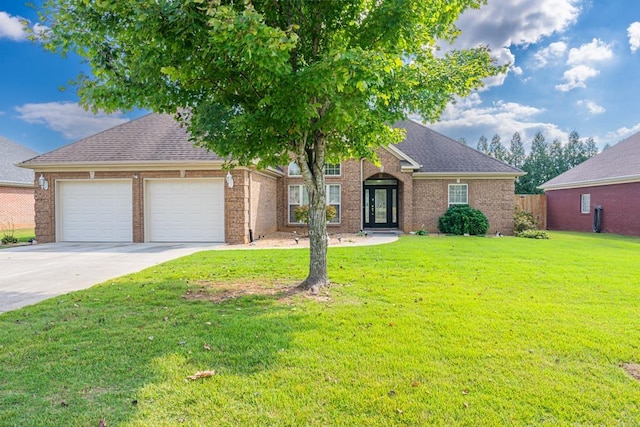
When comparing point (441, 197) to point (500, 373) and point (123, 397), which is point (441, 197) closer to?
point (500, 373)

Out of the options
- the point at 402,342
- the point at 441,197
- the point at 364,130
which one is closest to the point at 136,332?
the point at 402,342

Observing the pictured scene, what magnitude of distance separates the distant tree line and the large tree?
30.2 m

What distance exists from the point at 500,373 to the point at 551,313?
2.27 meters

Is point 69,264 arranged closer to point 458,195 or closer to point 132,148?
point 132,148

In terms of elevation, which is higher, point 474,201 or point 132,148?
point 132,148

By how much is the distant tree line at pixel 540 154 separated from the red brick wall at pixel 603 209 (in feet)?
31.3

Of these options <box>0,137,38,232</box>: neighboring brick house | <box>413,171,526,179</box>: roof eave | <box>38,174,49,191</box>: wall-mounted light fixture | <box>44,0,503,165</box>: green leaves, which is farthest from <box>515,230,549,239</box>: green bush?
<box>0,137,38,232</box>: neighboring brick house

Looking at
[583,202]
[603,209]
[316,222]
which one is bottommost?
[316,222]

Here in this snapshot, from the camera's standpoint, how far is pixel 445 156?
738 inches

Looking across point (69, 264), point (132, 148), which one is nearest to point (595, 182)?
point (132, 148)

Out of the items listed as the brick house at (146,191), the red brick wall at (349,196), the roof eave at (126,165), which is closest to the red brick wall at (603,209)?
the red brick wall at (349,196)

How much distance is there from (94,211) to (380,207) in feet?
42.7

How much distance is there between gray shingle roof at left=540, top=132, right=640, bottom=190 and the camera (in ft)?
61.1

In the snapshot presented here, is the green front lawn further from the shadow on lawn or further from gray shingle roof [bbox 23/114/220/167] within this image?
gray shingle roof [bbox 23/114/220/167]
